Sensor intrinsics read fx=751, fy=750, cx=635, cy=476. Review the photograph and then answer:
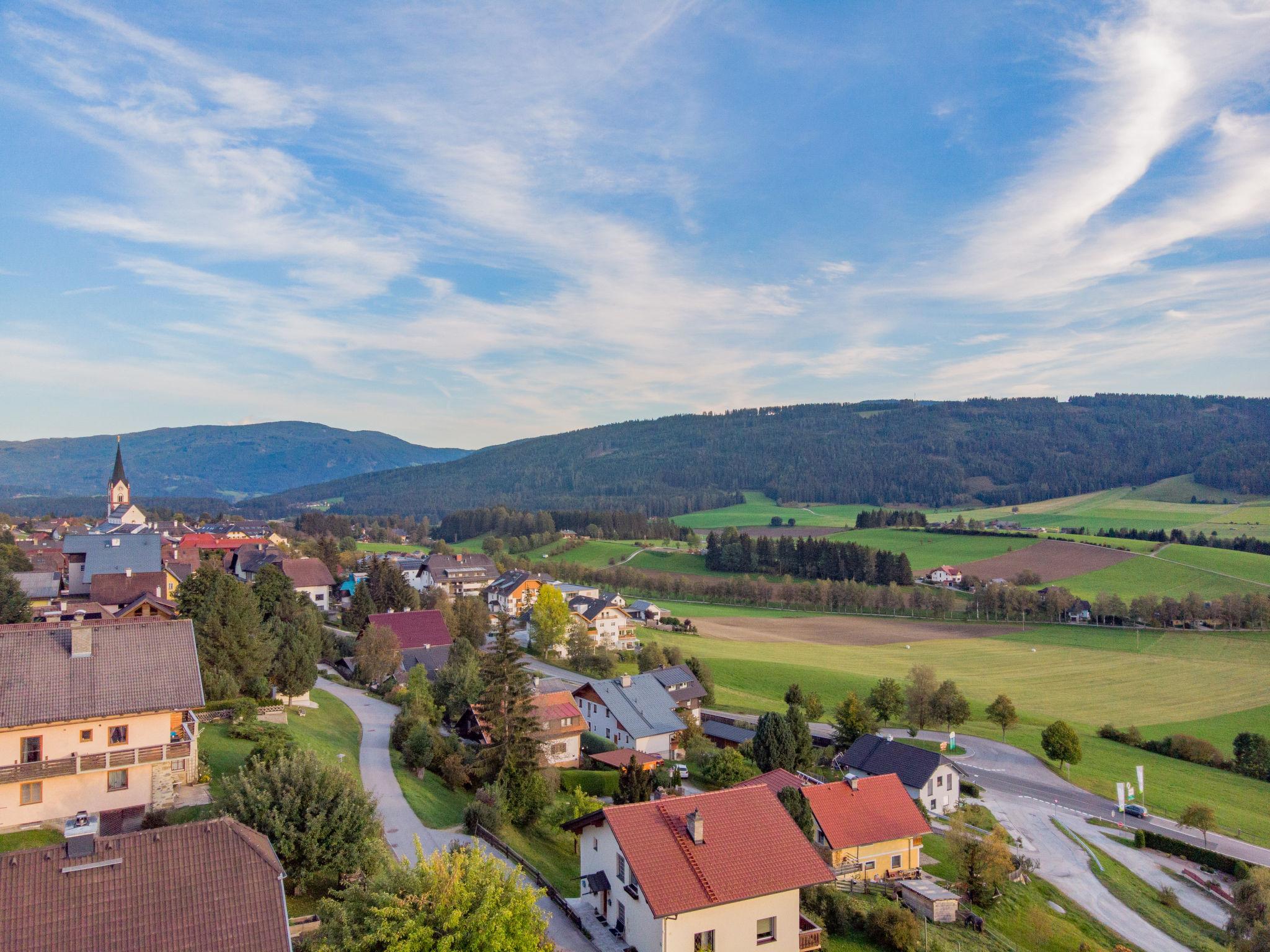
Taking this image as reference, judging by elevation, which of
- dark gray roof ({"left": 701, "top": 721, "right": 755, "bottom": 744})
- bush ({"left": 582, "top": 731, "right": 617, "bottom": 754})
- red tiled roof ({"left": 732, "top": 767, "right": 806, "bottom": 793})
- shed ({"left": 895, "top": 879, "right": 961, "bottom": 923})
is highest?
red tiled roof ({"left": 732, "top": 767, "right": 806, "bottom": 793})

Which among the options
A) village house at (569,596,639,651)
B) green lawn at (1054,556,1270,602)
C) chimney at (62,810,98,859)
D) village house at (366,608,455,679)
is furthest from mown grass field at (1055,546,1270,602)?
chimney at (62,810,98,859)

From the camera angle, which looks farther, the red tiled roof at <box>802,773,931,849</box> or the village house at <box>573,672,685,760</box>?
the village house at <box>573,672,685,760</box>

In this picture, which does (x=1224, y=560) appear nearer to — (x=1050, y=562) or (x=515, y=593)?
(x=1050, y=562)

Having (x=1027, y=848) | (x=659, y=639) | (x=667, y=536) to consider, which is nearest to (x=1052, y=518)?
(x=667, y=536)

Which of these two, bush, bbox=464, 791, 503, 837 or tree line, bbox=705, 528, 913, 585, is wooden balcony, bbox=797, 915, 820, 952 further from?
tree line, bbox=705, 528, 913, 585

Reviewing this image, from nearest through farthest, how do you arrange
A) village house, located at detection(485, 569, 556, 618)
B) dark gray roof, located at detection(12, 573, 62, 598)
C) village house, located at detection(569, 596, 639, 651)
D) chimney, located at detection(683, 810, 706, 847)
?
chimney, located at detection(683, 810, 706, 847) < dark gray roof, located at detection(12, 573, 62, 598) < village house, located at detection(569, 596, 639, 651) < village house, located at detection(485, 569, 556, 618)

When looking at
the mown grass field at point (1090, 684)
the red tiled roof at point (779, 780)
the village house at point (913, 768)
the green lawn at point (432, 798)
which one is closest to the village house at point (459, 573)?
the mown grass field at point (1090, 684)

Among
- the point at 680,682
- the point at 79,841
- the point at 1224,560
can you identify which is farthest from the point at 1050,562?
the point at 79,841
